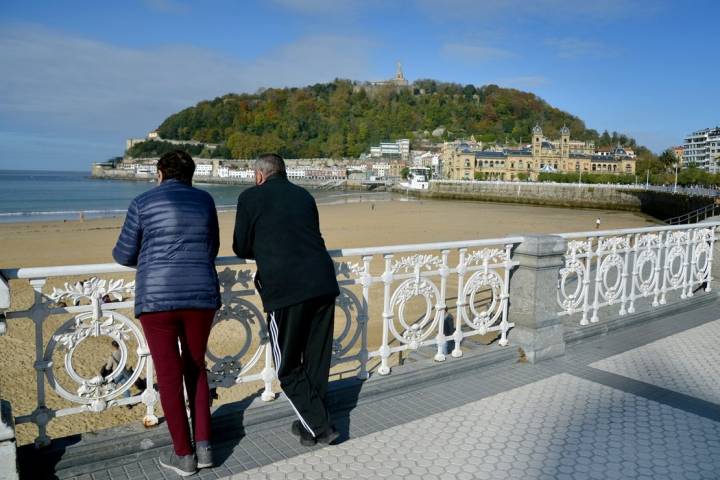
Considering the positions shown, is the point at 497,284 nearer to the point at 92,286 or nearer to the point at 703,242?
the point at 92,286

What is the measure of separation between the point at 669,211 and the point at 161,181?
158 ft

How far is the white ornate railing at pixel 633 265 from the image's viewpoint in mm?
5480

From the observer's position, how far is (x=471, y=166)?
107750 millimetres

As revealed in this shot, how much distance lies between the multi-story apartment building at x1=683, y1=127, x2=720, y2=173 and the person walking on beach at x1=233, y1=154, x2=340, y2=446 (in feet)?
506

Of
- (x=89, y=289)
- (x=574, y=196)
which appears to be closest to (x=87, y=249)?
(x=89, y=289)

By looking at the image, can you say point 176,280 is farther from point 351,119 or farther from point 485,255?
point 351,119

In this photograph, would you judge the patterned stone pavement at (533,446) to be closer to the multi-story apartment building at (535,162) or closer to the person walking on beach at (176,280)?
the person walking on beach at (176,280)

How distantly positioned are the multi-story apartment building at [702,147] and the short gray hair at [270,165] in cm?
15424

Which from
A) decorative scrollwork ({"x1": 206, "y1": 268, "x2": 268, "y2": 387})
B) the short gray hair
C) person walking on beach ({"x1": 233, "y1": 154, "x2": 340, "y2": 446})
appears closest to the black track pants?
person walking on beach ({"x1": 233, "y1": 154, "x2": 340, "y2": 446})

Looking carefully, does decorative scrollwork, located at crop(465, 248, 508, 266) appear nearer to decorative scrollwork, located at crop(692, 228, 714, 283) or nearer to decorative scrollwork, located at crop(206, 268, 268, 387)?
decorative scrollwork, located at crop(206, 268, 268, 387)

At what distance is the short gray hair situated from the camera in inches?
122

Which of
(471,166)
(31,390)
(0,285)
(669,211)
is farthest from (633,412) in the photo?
(471,166)

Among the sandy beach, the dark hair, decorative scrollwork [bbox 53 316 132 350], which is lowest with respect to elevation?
the sandy beach

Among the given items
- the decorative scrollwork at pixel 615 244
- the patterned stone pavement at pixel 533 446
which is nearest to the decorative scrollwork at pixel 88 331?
the patterned stone pavement at pixel 533 446
